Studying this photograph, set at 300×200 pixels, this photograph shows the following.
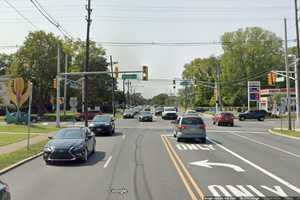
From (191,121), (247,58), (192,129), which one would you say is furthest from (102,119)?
(247,58)

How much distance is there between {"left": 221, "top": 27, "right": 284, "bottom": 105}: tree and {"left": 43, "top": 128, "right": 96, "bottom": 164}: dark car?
279 ft

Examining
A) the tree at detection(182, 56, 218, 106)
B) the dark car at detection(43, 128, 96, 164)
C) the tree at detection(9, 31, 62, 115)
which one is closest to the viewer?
the dark car at detection(43, 128, 96, 164)

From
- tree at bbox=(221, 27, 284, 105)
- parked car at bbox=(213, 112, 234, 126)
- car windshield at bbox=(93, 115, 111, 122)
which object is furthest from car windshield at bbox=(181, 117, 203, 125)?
tree at bbox=(221, 27, 284, 105)

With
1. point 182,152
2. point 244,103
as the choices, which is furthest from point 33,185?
point 244,103

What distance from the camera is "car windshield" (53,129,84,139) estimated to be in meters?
17.8

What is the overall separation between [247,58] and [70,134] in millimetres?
87344

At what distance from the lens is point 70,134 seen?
18078 millimetres

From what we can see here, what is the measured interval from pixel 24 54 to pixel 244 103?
58.1m

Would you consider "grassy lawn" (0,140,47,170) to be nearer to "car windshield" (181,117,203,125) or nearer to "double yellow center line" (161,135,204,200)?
"double yellow center line" (161,135,204,200)

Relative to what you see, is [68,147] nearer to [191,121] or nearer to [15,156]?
[15,156]

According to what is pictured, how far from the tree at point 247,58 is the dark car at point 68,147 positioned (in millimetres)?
85176

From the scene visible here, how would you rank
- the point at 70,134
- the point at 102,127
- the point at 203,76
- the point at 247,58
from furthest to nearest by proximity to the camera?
1. the point at 203,76
2. the point at 247,58
3. the point at 102,127
4. the point at 70,134

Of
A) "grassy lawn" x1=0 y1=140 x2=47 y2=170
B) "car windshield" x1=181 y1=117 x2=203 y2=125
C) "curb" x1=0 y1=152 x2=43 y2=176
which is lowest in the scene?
"curb" x1=0 y1=152 x2=43 y2=176

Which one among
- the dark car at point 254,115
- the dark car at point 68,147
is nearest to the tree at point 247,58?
the dark car at point 254,115
